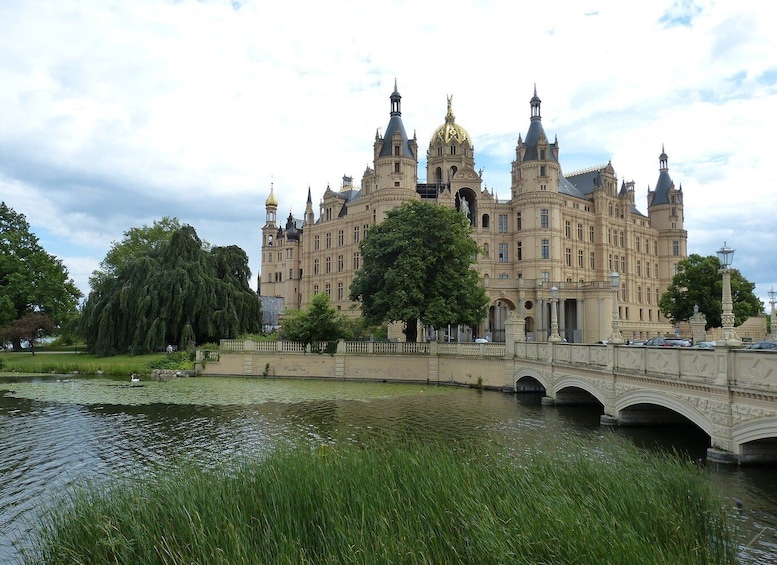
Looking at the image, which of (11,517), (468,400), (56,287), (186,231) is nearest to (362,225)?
(186,231)

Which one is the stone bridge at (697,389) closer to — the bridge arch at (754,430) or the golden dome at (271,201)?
the bridge arch at (754,430)

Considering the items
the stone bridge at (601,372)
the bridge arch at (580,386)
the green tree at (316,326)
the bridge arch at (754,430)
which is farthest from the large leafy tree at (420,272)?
the bridge arch at (754,430)

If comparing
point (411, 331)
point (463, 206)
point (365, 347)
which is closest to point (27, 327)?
point (365, 347)

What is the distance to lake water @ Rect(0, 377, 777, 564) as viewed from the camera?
41.1 feet

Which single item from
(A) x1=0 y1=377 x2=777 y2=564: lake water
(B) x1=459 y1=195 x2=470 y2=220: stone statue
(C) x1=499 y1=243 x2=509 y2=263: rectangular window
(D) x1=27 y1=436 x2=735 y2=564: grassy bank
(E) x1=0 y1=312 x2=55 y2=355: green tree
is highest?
(B) x1=459 y1=195 x2=470 y2=220: stone statue

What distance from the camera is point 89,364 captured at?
4028 centimetres

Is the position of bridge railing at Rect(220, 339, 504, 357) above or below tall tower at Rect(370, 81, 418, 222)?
below

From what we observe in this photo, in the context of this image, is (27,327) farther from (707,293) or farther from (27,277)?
(707,293)

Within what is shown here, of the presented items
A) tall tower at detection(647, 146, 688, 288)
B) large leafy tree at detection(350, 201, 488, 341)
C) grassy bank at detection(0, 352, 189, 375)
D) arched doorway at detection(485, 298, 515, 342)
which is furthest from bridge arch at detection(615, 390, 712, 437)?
tall tower at detection(647, 146, 688, 288)

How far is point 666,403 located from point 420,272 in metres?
22.8

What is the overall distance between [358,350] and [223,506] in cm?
3070

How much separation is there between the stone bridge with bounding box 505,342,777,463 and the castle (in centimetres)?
3697

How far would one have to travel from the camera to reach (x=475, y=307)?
1567 inches

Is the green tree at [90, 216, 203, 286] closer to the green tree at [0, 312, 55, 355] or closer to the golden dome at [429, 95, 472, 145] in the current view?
the green tree at [0, 312, 55, 355]
